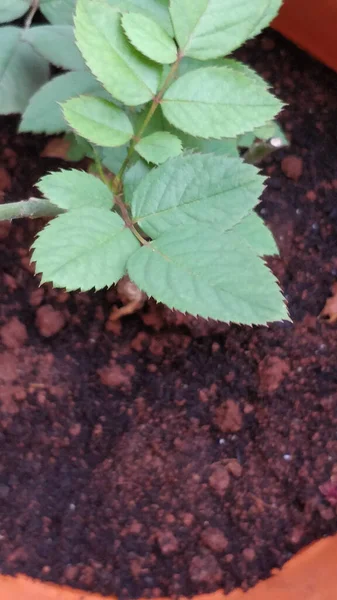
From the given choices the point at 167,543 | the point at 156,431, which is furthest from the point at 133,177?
the point at 167,543

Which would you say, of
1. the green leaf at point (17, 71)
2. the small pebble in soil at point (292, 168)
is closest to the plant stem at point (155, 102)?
the green leaf at point (17, 71)

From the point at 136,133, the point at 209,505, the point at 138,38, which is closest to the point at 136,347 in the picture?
the point at 209,505

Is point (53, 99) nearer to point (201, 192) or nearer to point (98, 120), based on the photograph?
point (98, 120)

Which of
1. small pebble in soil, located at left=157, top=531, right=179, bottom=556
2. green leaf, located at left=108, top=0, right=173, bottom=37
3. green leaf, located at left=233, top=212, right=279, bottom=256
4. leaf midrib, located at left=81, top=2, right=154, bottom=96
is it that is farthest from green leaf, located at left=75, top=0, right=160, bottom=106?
small pebble in soil, located at left=157, top=531, right=179, bottom=556

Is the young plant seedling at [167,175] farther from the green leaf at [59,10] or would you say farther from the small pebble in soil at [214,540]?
the small pebble in soil at [214,540]

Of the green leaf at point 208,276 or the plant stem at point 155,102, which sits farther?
the plant stem at point 155,102

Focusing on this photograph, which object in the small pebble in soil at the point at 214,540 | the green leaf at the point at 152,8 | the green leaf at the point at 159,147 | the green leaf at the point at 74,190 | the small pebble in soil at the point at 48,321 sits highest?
the green leaf at the point at 152,8

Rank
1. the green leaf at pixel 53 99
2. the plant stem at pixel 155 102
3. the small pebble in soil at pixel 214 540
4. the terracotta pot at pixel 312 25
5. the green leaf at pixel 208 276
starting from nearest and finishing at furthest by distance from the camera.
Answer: the green leaf at pixel 208 276 < the plant stem at pixel 155 102 < the green leaf at pixel 53 99 < the small pebble in soil at pixel 214 540 < the terracotta pot at pixel 312 25
